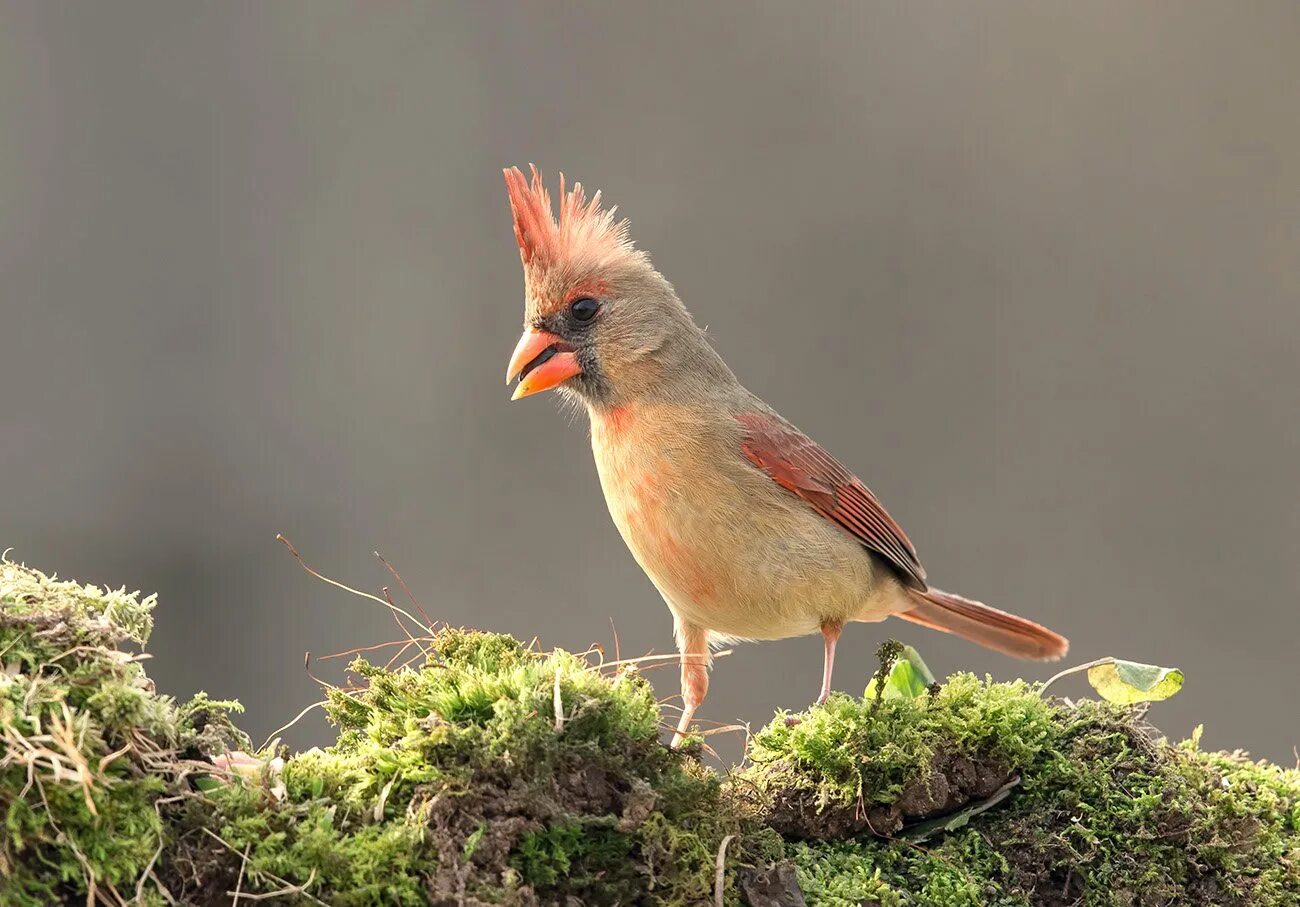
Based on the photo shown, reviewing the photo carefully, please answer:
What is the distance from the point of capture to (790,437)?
2.60 metres

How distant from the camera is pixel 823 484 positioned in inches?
102

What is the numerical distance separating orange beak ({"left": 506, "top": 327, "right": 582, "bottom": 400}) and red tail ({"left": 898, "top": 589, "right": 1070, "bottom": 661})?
3.34ft

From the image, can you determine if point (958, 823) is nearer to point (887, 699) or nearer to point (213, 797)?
point (887, 699)

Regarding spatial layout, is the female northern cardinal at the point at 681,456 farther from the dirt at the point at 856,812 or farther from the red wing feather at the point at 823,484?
the dirt at the point at 856,812

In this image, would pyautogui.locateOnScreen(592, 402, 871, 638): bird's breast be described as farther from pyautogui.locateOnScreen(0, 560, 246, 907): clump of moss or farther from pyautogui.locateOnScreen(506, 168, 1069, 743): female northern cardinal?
pyautogui.locateOnScreen(0, 560, 246, 907): clump of moss

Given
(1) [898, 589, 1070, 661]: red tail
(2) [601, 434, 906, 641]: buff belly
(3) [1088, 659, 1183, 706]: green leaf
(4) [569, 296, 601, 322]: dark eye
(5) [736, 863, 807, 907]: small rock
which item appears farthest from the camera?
(1) [898, 589, 1070, 661]: red tail

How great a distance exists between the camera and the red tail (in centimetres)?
287

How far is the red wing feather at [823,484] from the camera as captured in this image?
2.52m

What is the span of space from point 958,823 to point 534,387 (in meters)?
1.15

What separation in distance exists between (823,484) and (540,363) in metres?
0.66

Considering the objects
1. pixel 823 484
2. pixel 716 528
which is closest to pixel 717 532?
pixel 716 528

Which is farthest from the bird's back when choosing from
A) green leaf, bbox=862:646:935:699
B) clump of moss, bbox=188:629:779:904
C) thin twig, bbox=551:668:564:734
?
thin twig, bbox=551:668:564:734

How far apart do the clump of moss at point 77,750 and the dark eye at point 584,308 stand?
1.26 meters

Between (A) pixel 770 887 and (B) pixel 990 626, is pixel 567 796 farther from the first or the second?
(B) pixel 990 626
